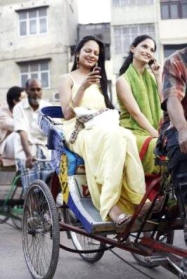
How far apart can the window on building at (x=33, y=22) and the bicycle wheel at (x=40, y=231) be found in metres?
24.3

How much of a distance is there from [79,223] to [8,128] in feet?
9.67

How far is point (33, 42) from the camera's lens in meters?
27.0

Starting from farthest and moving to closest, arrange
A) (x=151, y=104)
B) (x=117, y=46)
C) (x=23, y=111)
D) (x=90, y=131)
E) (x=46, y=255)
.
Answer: (x=117, y=46) < (x=23, y=111) < (x=151, y=104) < (x=46, y=255) < (x=90, y=131)

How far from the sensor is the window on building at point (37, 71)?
2645cm

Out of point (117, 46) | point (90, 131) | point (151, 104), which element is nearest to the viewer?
point (90, 131)

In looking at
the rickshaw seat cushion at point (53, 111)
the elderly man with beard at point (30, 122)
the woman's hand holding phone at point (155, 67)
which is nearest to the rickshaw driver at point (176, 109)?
the woman's hand holding phone at point (155, 67)

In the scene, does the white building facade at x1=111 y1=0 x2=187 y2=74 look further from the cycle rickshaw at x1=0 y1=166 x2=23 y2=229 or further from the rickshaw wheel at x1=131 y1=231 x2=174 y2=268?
the rickshaw wheel at x1=131 y1=231 x2=174 y2=268

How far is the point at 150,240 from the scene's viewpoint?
2.88 meters

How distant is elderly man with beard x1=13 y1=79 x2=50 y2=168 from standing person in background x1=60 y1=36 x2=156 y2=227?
2.00m

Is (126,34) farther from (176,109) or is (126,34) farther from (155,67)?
(176,109)

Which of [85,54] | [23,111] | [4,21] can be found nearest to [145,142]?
[85,54]

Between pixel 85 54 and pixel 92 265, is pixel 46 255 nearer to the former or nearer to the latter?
pixel 92 265

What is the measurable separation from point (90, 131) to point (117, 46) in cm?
2343

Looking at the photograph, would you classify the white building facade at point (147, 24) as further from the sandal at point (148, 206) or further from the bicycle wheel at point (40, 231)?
the sandal at point (148, 206)
